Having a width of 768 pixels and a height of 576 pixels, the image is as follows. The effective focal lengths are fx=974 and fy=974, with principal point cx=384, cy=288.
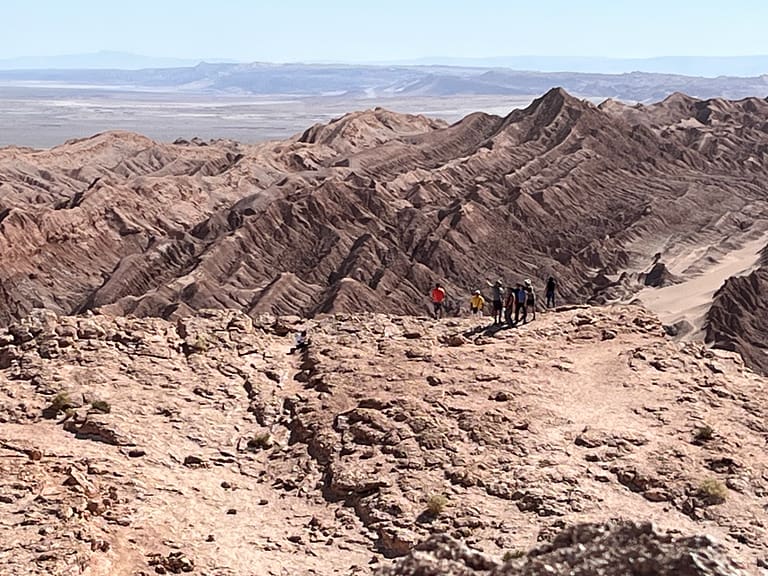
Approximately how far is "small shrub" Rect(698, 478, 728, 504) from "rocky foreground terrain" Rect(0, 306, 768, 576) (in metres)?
0.03

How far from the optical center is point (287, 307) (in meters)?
53.9

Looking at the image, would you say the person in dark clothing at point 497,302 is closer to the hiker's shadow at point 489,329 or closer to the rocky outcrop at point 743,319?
the hiker's shadow at point 489,329

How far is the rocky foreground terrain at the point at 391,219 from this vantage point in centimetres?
5691

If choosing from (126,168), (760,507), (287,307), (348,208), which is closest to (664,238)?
(348,208)

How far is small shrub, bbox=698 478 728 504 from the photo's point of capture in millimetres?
14000

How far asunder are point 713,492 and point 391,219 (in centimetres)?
5626

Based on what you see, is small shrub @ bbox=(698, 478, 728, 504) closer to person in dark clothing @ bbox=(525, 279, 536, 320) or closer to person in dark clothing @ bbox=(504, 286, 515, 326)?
person in dark clothing @ bbox=(525, 279, 536, 320)

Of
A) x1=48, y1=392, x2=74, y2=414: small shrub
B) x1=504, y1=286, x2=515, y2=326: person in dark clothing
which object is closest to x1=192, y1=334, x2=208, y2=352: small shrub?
x1=48, y1=392, x2=74, y2=414: small shrub

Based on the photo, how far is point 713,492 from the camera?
14.0 metres

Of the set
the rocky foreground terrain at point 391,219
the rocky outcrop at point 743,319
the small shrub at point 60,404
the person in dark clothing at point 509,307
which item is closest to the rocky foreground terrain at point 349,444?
the small shrub at point 60,404

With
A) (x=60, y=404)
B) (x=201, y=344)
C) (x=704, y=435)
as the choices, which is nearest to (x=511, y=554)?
(x=704, y=435)

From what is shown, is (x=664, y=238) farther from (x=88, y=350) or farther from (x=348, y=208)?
(x=88, y=350)

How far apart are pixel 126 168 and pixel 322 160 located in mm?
20317

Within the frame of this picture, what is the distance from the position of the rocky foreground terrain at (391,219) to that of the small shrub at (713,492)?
33.9 m
